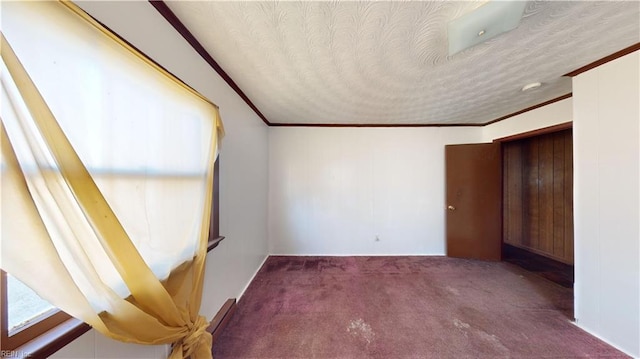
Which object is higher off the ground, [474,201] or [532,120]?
[532,120]

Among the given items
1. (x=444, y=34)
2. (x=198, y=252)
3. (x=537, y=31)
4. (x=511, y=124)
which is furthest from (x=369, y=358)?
(x=511, y=124)

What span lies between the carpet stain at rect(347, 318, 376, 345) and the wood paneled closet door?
3.54m

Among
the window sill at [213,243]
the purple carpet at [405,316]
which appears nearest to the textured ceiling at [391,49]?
the window sill at [213,243]

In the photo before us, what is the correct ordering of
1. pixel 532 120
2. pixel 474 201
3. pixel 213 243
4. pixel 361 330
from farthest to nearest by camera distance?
pixel 474 201 → pixel 532 120 → pixel 361 330 → pixel 213 243

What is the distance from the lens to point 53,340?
647mm

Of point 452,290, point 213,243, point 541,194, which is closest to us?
point 213,243

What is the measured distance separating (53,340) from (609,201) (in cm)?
322

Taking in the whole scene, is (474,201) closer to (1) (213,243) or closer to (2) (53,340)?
(1) (213,243)

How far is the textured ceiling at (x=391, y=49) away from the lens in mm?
1121

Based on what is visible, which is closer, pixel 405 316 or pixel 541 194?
pixel 405 316

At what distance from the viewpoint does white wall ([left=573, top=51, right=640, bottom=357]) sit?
1.44 meters

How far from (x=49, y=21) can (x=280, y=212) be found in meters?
3.03

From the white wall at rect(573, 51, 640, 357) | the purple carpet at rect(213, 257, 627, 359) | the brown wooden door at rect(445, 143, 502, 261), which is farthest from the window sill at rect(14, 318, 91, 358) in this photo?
the brown wooden door at rect(445, 143, 502, 261)

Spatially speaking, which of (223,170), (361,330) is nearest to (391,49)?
(223,170)
